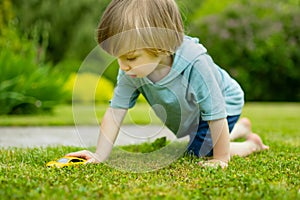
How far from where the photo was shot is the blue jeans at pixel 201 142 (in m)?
2.75

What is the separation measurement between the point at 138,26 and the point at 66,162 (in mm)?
696

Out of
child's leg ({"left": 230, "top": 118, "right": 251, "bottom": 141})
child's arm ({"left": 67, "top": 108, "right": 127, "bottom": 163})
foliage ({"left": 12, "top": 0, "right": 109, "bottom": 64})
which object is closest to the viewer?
child's arm ({"left": 67, "top": 108, "right": 127, "bottom": 163})

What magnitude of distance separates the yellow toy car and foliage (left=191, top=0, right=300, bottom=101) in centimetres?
1219

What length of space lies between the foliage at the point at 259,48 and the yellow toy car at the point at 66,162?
1219 cm

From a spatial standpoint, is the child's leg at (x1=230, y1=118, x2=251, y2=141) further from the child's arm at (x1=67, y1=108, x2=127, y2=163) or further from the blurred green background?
the blurred green background

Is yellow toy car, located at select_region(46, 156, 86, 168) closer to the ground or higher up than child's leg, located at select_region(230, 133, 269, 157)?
higher up

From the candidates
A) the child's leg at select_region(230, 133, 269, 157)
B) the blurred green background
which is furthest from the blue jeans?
the blurred green background

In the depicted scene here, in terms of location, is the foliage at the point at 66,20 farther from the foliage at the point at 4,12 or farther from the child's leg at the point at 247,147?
the child's leg at the point at 247,147

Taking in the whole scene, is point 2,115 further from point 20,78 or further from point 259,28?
point 259,28

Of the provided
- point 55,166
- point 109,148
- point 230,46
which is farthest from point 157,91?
point 230,46

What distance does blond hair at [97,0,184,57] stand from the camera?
2.21m

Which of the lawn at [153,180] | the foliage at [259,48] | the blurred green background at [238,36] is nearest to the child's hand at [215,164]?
the lawn at [153,180]

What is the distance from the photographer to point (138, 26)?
7.26ft

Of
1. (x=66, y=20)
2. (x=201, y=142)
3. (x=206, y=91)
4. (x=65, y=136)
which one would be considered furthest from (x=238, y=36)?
(x=206, y=91)
